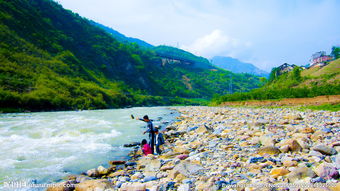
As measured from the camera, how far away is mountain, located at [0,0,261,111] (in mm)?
44719

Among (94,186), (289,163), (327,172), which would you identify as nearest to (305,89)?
(289,163)

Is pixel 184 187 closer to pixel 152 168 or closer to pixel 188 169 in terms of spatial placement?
pixel 188 169

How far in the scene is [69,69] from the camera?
2803 inches

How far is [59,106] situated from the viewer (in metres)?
45.6

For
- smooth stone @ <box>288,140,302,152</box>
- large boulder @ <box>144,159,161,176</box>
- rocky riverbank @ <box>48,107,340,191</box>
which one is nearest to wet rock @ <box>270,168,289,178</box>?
rocky riverbank @ <box>48,107,340,191</box>

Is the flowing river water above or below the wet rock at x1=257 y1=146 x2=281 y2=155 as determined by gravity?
below

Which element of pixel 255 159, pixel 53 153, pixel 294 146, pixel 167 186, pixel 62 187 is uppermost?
pixel 294 146

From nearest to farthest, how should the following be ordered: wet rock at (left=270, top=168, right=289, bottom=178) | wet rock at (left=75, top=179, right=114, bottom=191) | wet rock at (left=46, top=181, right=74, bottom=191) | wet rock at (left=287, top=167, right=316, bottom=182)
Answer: wet rock at (left=287, top=167, right=316, bottom=182) < wet rock at (left=270, top=168, right=289, bottom=178) < wet rock at (left=75, top=179, right=114, bottom=191) < wet rock at (left=46, top=181, right=74, bottom=191)

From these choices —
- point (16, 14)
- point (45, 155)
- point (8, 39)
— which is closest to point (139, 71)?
point (16, 14)

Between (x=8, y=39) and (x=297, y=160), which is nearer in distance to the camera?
(x=297, y=160)

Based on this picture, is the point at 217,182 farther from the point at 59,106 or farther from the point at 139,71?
the point at 139,71

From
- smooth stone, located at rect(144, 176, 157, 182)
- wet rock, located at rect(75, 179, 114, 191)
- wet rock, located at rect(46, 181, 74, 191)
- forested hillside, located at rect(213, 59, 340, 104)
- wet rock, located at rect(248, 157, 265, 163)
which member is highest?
forested hillside, located at rect(213, 59, 340, 104)

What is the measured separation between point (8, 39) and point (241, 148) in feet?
224

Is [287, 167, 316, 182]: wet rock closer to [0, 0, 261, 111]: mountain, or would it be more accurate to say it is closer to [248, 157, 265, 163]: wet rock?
[248, 157, 265, 163]: wet rock
